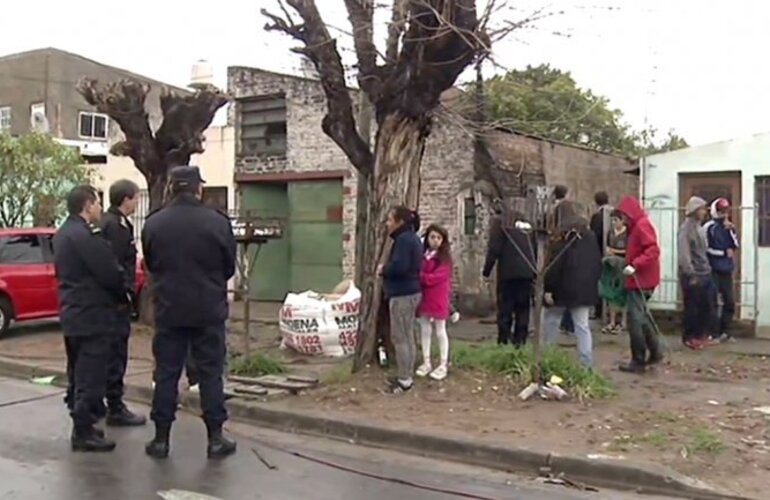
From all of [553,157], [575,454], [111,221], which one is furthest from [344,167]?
[575,454]

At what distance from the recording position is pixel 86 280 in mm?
7125

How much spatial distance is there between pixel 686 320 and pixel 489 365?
3.99m

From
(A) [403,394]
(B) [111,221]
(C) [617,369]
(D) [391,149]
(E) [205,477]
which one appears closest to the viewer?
(E) [205,477]

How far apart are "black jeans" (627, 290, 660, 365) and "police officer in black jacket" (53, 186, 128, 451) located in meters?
5.25

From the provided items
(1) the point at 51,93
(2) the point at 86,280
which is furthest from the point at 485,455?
(1) the point at 51,93

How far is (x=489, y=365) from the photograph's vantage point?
30.3 ft

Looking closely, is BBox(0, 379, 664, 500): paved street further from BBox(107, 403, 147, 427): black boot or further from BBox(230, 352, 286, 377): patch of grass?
BBox(230, 352, 286, 377): patch of grass

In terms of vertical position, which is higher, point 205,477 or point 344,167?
point 344,167

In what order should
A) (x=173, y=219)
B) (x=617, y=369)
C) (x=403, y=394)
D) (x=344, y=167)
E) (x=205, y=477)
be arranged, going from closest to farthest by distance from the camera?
(x=205, y=477) < (x=173, y=219) < (x=403, y=394) < (x=617, y=369) < (x=344, y=167)

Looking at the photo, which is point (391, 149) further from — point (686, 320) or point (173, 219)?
point (686, 320)

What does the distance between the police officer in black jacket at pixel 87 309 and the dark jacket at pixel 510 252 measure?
476 cm

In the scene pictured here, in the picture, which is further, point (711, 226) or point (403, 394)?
point (711, 226)

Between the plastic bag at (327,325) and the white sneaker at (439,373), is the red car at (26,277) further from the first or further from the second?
the white sneaker at (439,373)

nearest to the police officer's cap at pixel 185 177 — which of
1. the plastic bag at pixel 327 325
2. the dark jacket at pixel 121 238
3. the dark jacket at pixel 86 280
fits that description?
the dark jacket at pixel 86 280
